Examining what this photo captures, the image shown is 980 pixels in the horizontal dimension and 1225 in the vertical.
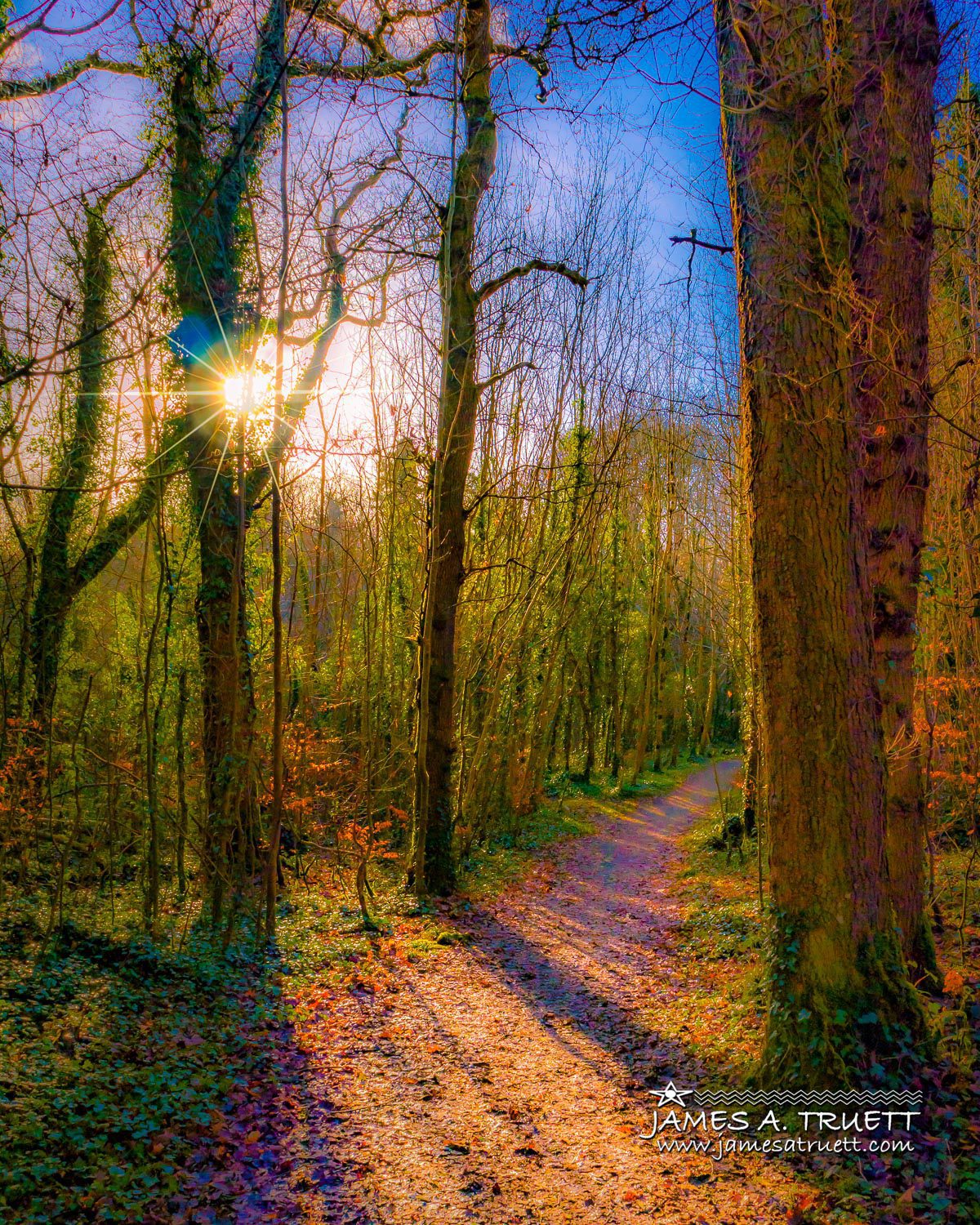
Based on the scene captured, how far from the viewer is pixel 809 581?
375cm

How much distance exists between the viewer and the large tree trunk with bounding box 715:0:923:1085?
145 inches

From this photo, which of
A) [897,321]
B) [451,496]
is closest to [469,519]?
[451,496]

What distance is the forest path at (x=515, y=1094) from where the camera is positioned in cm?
316

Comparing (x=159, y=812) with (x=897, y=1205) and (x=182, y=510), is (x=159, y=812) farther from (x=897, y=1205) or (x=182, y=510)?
(x=897, y=1205)

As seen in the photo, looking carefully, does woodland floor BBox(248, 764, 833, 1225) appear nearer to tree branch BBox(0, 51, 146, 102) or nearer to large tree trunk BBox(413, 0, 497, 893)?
large tree trunk BBox(413, 0, 497, 893)

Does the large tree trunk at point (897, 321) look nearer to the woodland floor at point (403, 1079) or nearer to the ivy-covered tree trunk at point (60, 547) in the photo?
the woodland floor at point (403, 1079)

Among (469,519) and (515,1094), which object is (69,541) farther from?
(515,1094)

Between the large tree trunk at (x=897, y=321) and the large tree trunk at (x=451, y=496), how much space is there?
163 inches

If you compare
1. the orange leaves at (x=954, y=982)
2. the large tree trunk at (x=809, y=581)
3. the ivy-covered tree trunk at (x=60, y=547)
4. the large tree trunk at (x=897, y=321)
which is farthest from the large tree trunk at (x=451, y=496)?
the orange leaves at (x=954, y=982)

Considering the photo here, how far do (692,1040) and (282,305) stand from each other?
564cm

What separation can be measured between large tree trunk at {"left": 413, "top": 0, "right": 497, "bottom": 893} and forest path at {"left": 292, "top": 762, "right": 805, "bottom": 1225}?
1.18 metres

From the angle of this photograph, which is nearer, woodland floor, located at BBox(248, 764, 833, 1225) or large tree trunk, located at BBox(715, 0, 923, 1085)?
woodland floor, located at BBox(248, 764, 833, 1225)

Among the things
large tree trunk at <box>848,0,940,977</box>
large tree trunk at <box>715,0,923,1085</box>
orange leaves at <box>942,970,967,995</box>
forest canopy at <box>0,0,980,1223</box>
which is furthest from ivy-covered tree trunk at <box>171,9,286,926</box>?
orange leaves at <box>942,970,967,995</box>

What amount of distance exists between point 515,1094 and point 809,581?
3278 millimetres
